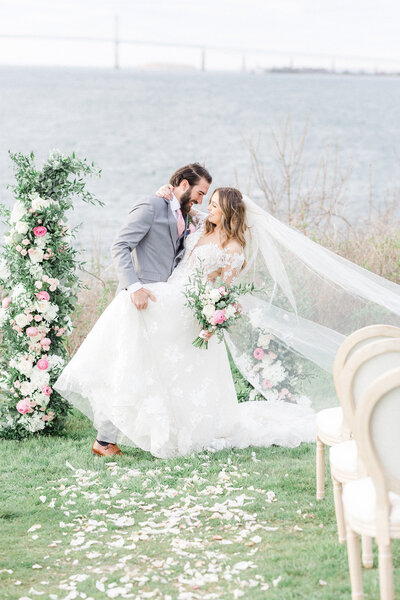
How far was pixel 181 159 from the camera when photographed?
141 feet

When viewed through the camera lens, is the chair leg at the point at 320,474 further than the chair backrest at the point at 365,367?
Yes

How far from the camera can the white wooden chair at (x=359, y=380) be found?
3463 millimetres

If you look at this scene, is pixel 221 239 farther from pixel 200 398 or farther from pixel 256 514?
pixel 256 514

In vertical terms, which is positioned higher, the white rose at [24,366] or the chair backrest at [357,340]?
the chair backrest at [357,340]

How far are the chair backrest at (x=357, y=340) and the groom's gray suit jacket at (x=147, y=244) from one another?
6.49 feet

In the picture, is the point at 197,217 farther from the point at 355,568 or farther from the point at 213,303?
the point at 355,568

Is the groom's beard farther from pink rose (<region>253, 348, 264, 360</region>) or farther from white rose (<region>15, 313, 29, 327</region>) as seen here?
white rose (<region>15, 313, 29, 327</region>)

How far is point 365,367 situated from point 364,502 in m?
0.66

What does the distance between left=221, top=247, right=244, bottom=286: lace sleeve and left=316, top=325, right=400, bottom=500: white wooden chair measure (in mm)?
1425

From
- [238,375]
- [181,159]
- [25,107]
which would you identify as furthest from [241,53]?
[238,375]

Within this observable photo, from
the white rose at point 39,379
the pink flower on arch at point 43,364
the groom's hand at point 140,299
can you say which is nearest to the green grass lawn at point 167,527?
the white rose at point 39,379

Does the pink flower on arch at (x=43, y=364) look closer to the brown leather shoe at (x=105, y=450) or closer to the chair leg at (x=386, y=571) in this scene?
the brown leather shoe at (x=105, y=450)

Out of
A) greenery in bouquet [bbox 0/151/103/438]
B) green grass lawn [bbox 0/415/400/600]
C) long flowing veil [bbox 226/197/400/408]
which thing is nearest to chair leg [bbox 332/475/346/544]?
green grass lawn [bbox 0/415/400/600]

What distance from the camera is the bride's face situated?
5496mm
